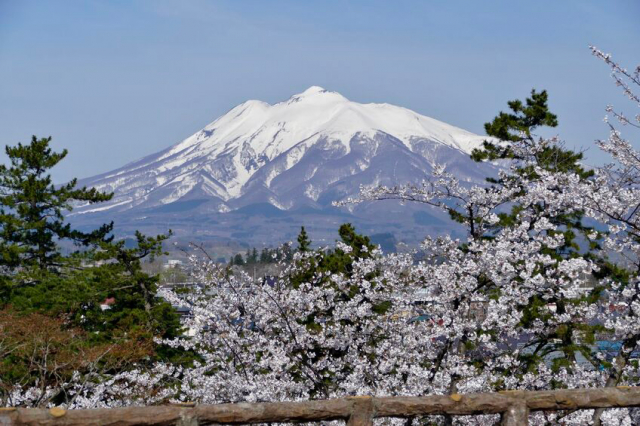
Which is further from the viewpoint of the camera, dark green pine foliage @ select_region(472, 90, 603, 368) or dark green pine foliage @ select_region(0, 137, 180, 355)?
dark green pine foliage @ select_region(0, 137, 180, 355)

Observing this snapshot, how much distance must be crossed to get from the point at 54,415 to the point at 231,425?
1208mm

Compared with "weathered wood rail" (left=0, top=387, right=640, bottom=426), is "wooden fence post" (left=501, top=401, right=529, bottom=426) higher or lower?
lower

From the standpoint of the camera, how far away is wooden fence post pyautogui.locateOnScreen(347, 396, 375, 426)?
5453mm

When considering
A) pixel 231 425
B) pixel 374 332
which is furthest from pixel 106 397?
pixel 231 425

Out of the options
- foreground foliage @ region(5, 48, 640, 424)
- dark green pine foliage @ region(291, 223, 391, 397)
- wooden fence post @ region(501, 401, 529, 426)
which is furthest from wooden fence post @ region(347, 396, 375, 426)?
dark green pine foliage @ region(291, 223, 391, 397)

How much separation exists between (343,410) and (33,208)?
30205 mm

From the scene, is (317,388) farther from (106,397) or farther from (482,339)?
(106,397)

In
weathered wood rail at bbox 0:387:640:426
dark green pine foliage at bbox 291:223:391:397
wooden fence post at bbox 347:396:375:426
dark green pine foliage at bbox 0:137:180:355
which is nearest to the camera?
weathered wood rail at bbox 0:387:640:426

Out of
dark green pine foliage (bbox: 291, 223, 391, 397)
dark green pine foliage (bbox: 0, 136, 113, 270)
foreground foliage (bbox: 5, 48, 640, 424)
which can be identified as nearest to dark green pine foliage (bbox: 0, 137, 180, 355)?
dark green pine foliage (bbox: 0, 136, 113, 270)

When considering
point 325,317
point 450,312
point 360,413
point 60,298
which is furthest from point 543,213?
point 60,298

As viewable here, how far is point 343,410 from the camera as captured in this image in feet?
17.9

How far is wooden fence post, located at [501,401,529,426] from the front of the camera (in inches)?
221

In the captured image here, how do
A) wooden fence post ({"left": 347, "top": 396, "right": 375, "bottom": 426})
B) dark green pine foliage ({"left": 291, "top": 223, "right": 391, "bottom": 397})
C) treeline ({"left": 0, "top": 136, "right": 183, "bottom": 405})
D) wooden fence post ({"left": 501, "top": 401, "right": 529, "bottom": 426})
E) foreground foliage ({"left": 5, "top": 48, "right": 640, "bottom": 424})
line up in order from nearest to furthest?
wooden fence post ({"left": 347, "top": 396, "right": 375, "bottom": 426}) < wooden fence post ({"left": 501, "top": 401, "right": 529, "bottom": 426}) < foreground foliage ({"left": 5, "top": 48, "right": 640, "bottom": 424}) < dark green pine foliage ({"left": 291, "top": 223, "right": 391, "bottom": 397}) < treeline ({"left": 0, "top": 136, "right": 183, "bottom": 405})

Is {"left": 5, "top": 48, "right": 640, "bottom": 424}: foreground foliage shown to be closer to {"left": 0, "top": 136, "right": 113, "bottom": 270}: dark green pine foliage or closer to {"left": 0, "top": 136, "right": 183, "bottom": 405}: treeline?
{"left": 0, "top": 136, "right": 183, "bottom": 405}: treeline
